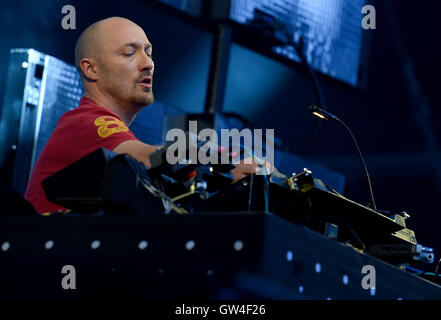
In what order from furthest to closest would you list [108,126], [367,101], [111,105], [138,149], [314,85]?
[367,101], [314,85], [111,105], [108,126], [138,149]

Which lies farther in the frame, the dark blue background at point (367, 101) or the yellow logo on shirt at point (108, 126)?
the dark blue background at point (367, 101)

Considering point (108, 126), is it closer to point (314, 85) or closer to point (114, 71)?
point (114, 71)

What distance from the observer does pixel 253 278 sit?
1267mm

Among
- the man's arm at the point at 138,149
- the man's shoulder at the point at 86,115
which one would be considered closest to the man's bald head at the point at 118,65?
the man's shoulder at the point at 86,115

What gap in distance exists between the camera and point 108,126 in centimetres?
205

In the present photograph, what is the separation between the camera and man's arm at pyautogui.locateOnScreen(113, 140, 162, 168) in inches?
69.1

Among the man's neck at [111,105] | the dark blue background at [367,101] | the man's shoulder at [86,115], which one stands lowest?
the man's shoulder at [86,115]

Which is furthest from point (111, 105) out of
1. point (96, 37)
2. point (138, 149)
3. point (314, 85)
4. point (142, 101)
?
point (314, 85)

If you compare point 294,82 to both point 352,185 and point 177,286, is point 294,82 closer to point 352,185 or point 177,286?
point 352,185

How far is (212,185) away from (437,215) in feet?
8.93

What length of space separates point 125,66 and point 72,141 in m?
0.40

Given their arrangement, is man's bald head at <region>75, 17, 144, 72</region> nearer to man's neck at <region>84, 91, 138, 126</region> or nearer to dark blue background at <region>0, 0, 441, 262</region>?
man's neck at <region>84, 91, 138, 126</region>

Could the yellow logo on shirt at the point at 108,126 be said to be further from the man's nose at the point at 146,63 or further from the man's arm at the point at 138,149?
the man's nose at the point at 146,63

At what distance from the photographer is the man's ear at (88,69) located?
241cm
